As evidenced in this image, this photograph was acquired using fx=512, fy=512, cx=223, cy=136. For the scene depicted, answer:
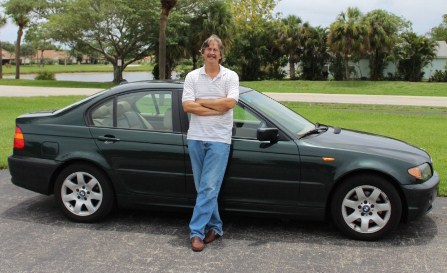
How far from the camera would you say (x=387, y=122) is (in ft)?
44.4

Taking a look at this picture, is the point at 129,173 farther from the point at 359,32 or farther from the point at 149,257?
the point at 359,32

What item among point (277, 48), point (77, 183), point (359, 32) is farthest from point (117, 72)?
point (77, 183)

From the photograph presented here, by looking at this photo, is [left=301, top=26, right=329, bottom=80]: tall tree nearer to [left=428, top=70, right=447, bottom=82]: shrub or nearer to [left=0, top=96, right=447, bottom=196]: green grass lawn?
[left=428, top=70, right=447, bottom=82]: shrub

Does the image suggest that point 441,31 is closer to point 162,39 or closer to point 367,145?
point 162,39

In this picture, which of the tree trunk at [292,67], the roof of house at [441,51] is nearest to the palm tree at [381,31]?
the tree trunk at [292,67]

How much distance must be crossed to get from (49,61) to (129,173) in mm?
144439

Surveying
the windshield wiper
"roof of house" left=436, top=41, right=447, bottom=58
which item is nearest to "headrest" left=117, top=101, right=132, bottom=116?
the windshield wiper

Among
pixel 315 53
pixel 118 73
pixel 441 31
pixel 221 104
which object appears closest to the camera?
pixel 221 104

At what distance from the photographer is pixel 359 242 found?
456cm

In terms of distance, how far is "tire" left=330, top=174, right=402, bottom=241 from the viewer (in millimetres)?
4480

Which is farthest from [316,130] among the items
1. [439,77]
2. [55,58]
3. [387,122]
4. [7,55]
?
[55,58]

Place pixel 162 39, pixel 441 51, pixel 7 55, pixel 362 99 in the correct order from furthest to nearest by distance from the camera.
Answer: pixel 7 55, pixel 441 51, pixel 362 99, pixel 162 39

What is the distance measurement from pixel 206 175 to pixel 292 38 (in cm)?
3776

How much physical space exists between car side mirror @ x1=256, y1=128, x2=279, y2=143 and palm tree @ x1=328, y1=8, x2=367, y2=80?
33499 mm
